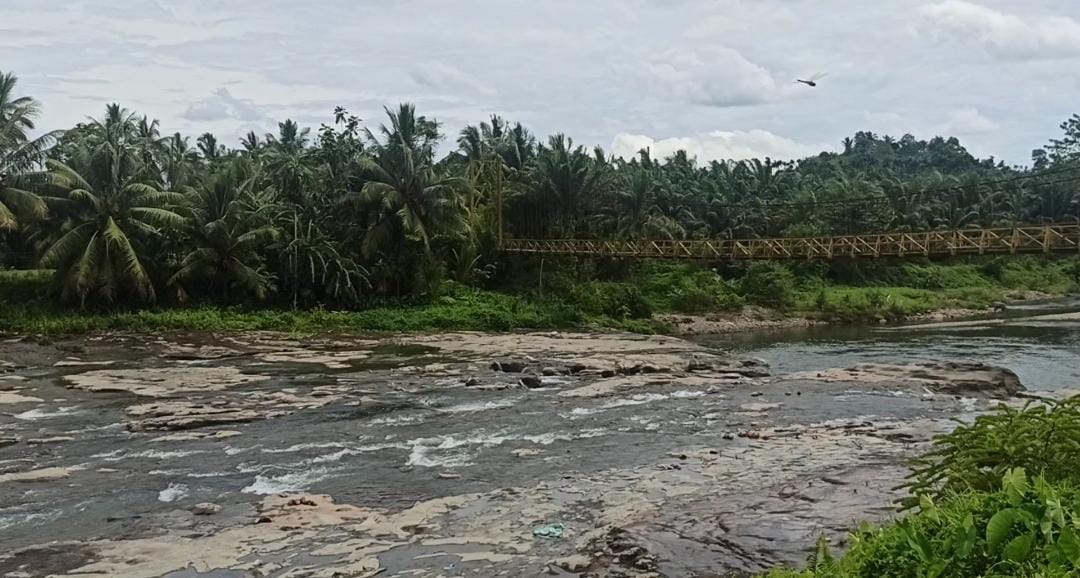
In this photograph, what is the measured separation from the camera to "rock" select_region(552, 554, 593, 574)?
6.99 metres

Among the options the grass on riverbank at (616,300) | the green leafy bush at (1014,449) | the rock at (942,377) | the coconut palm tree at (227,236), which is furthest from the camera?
the coconut palm tree at (227,236)

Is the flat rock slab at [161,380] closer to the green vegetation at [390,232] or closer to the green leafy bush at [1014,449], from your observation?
the green vegetation at [390,232]

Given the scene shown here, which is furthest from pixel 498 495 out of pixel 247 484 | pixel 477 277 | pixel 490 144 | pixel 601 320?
pixel 490 144

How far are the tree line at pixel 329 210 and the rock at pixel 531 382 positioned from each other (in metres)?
12.3

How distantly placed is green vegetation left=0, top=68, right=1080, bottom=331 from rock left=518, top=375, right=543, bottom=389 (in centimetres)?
1048

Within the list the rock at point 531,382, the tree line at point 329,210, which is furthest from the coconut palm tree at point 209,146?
the rock at point 531,382

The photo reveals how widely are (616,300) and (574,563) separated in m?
24.0

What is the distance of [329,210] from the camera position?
30047 millimetres

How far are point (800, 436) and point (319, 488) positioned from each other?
657 centimetres

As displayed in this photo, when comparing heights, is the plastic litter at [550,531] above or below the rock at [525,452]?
above

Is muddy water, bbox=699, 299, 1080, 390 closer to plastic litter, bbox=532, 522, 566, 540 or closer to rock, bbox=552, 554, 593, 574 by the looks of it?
plastic litter, bbox=532, 522, 566, 540

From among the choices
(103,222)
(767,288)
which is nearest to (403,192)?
(103,222)

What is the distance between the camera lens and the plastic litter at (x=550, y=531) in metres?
7.89

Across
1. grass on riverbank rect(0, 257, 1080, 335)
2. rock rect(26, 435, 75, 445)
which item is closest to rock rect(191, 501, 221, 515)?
rock rect(26, 435, 75, 445)
